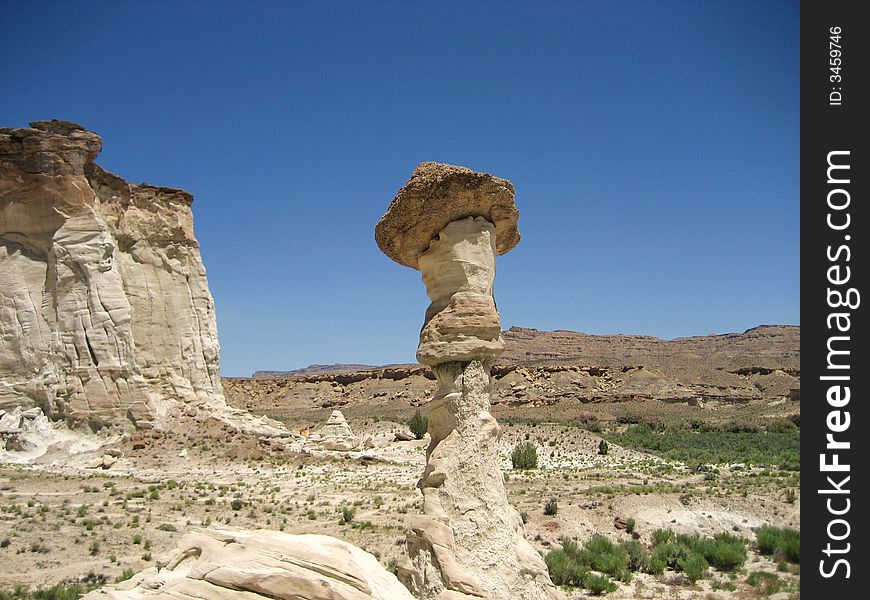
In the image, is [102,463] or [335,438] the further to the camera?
[335,438]

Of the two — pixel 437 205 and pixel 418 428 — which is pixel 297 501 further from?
pixel 418 428

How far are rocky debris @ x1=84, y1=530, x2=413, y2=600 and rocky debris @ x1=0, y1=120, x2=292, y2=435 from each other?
19.9m

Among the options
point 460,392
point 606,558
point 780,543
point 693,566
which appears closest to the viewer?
point 460,392

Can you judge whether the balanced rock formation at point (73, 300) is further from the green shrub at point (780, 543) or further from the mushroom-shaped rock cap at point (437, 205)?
the green shrub at point (780, 543)

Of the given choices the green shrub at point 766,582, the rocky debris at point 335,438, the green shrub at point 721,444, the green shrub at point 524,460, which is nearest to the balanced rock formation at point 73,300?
the rocky debris at point 335,438

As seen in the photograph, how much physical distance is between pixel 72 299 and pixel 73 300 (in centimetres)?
5

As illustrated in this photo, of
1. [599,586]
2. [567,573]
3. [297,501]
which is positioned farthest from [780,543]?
[297,501]

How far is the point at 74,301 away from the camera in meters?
23.8

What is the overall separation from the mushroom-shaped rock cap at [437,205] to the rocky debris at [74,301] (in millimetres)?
18980

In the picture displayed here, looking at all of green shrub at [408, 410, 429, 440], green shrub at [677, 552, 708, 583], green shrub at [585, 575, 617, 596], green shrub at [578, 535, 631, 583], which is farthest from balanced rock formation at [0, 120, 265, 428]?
A: green shrub at [677, 552, 708, 583]

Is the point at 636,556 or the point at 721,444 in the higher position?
the point at 721,444

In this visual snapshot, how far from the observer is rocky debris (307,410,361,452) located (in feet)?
88.3
